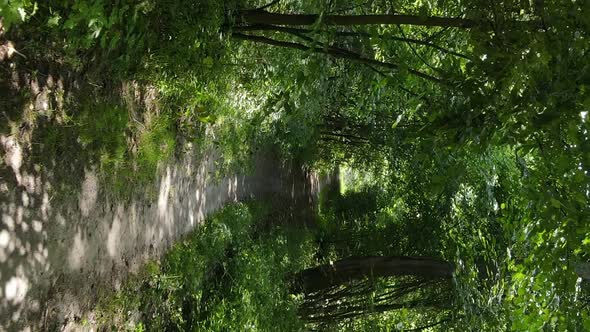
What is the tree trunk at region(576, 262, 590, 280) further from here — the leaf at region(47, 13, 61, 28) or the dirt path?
the dirt path

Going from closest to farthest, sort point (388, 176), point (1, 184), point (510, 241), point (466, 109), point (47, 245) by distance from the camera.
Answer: point (466, 109), point (1, 184), point (47, 245), point (510, 241), point (388, 176)

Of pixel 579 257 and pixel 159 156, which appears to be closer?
pixel 579 257

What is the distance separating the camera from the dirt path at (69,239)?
387cm

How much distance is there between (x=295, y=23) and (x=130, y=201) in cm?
301

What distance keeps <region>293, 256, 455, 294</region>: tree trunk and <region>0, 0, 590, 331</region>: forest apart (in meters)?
0.04

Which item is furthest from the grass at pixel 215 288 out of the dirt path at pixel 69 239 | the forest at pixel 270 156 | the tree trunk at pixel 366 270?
the tree trunk at pixel 366 270

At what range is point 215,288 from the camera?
762 cm

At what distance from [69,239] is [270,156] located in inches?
280

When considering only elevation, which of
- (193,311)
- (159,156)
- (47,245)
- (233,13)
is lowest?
(193,311)

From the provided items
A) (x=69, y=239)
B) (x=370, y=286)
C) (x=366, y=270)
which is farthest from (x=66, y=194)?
(x=370, y=286)

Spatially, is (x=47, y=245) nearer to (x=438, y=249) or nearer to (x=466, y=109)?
(x=466, y=109)

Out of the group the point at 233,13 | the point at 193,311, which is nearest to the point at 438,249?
the point at 193,311

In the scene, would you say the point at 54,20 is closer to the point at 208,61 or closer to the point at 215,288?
the point at 208,61

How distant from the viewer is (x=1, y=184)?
3715 millimetres
